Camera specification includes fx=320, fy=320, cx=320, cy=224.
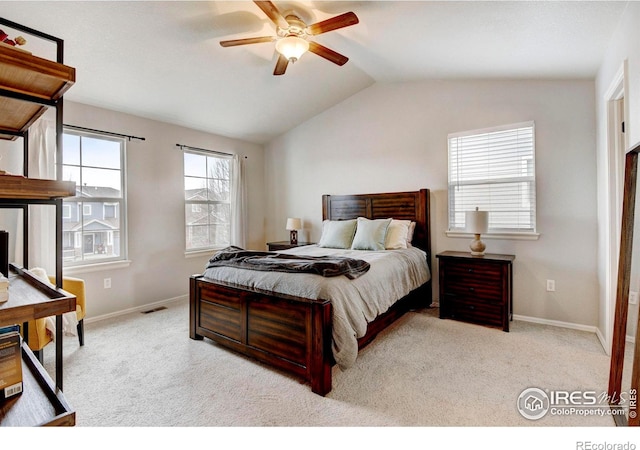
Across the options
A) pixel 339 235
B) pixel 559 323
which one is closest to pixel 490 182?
pixel 559 323

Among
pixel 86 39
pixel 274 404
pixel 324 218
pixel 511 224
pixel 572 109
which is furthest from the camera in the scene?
pixel 324 218

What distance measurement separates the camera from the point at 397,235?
12.7ft

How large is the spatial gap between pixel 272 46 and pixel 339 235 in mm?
2259

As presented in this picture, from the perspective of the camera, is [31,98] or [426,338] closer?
[31,98]

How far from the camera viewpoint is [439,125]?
404 cm

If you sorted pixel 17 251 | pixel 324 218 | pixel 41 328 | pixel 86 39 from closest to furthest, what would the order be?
pixel 41 328 → pixel 86 39 → pixel 17 251 → pixel 324 218

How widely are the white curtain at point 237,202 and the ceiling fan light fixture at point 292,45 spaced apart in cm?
279

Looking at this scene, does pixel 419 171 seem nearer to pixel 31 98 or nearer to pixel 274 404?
pixel 274 404

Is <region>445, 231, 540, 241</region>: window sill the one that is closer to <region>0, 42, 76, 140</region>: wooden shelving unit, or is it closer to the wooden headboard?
the wooden headboard

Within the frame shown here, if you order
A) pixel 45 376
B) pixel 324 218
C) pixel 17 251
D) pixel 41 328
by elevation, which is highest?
pixel 324 218

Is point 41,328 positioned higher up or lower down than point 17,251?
lower down

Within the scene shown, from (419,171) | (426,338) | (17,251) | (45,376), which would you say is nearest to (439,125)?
(419,171)

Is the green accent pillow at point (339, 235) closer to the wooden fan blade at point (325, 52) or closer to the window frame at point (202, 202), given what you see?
the window frame at point (202, 202)

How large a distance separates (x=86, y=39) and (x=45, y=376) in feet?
9.05
